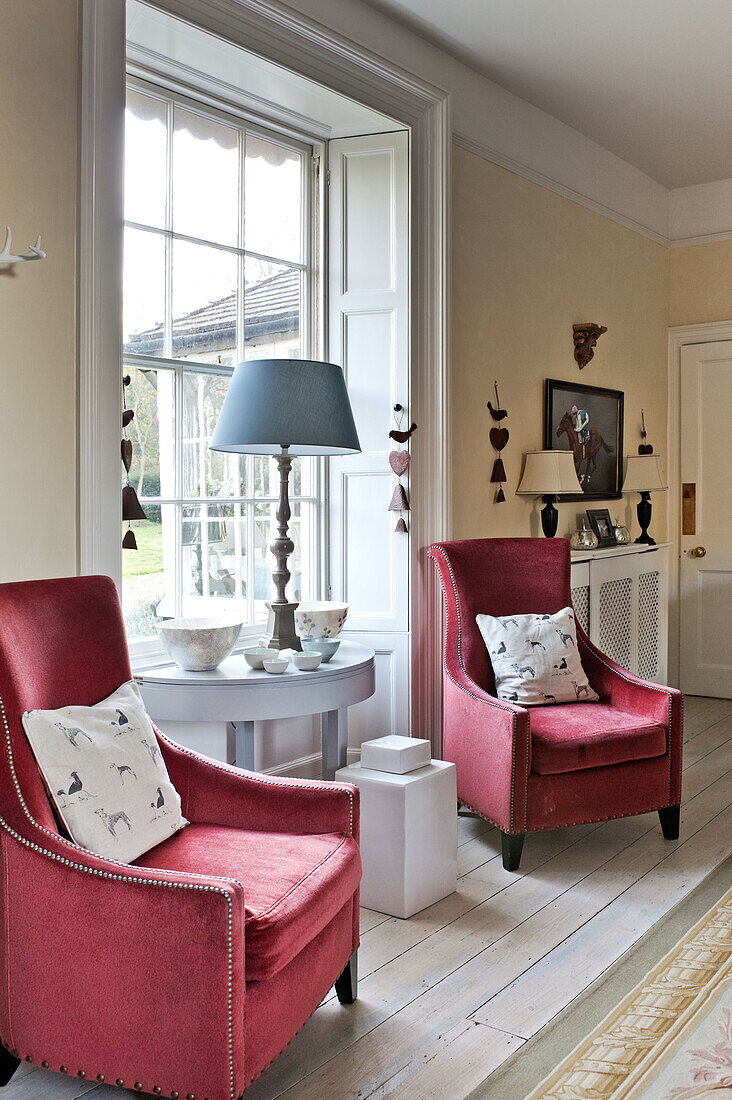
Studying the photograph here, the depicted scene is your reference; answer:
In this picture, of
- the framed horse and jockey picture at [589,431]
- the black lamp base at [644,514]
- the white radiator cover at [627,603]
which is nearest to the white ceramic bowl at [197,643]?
the white radiator cover at [627,603]

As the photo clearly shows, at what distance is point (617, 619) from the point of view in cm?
461

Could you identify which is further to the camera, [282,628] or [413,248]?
[413,248]

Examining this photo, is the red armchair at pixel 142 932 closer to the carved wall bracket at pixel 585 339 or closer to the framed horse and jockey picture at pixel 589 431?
the framed horse and jockey picture at pixel 589 431

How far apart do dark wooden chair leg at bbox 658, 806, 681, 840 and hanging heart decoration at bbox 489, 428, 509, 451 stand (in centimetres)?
165

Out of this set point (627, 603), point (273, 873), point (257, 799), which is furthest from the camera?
point (627, 603)

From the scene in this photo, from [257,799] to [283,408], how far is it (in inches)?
44.9

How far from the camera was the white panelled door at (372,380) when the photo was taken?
3557 mm

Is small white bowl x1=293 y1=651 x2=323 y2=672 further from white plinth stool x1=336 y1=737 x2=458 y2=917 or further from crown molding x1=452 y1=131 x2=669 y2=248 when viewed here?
crown molding x1=452 y1=131 x2=669 y2=248

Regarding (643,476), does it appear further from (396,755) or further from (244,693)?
(244,693)

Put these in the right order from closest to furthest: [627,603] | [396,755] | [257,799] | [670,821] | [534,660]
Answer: [257,799]
[396,755]
[670,821]
[534,660]
[627,603]

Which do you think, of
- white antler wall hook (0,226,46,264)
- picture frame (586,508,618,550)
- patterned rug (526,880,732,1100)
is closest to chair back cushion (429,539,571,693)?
picture frame (586,508,618,550)

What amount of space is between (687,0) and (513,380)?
154 cm

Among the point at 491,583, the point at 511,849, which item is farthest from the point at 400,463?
the point at 511,849

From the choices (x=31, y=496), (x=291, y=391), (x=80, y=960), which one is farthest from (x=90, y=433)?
(x=80, y=960)
